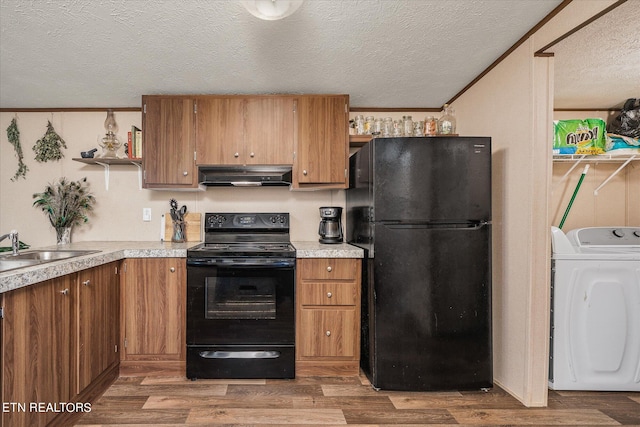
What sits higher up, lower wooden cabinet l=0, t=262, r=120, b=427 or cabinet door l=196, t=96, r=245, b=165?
cabinet door l=196, t=96, r=245, b=165

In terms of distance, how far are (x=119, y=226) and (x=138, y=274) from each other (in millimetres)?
950

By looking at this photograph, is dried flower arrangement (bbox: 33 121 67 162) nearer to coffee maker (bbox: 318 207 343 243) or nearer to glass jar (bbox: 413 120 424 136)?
coffee maker (bbox: 318 207 343 243)

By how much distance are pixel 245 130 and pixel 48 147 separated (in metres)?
1.84

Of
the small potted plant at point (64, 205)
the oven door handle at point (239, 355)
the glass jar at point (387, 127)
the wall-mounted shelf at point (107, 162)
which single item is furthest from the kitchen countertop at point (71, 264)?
the glass jar at point (387, 127)

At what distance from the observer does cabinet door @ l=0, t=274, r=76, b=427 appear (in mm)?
1385

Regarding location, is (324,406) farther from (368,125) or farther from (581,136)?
(581,136)

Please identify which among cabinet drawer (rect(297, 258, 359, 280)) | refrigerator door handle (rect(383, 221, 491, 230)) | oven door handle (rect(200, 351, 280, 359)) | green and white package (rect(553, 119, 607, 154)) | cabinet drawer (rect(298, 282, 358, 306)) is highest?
green and white package (rect(553, 119, 607, 154))

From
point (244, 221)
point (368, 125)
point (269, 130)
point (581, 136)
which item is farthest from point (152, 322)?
point (581, 136)

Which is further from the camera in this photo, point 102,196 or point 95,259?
point 102,196

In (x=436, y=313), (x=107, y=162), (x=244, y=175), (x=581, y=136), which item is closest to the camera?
(x=436, y=313)

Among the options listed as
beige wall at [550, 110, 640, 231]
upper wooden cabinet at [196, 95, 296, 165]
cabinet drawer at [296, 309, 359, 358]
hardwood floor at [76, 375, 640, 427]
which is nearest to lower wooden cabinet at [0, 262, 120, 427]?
hardwood floor at [76, 375, 640, 427]

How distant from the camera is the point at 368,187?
229cm

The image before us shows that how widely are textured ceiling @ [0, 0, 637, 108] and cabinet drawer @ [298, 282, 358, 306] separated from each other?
60.1 inches

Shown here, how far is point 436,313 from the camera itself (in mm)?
2131
